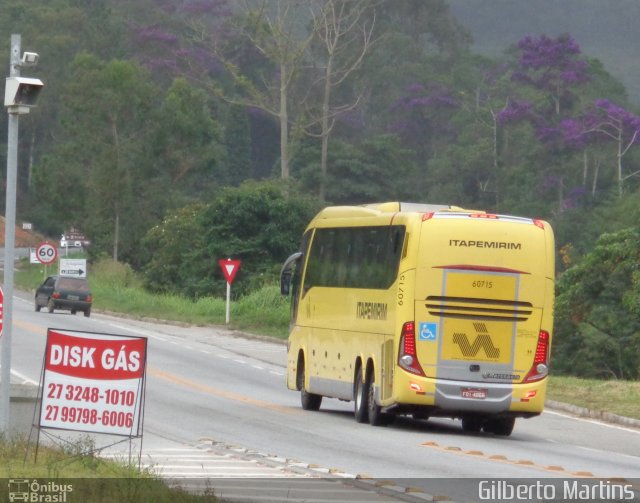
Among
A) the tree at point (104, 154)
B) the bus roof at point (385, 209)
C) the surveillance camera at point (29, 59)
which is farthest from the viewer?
the tree at point (104, 154)

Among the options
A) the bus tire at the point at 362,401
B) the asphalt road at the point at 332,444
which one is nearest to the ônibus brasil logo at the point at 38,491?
the asphalt road at the point at 332,444

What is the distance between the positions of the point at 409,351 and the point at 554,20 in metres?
135

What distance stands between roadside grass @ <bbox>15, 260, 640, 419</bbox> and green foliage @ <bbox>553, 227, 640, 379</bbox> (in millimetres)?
4462

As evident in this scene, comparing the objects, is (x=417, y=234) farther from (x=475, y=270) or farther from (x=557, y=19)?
(x=557, y=19)

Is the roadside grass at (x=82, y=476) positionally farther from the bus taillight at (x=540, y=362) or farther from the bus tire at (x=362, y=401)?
the bus taillight at (x=540, y=362)

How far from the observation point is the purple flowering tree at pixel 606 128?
2879 inches

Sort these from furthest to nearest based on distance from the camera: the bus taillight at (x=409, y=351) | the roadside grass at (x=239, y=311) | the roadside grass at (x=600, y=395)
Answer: the roadside grass at (x=239, y=311) → the roadside grass at (x=600, y=395) → the bus taillight at (x=409, y=351)

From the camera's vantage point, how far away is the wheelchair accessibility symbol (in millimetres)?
20781

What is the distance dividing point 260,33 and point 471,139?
22.9 meters

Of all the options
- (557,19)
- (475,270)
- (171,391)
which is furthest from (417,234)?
(557,19)

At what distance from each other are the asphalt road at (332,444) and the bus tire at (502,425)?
0.47 feet

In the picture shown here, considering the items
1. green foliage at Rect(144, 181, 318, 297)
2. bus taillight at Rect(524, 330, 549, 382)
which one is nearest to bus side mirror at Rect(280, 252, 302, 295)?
bus taillight at Rect(524, 330, 549, 382)

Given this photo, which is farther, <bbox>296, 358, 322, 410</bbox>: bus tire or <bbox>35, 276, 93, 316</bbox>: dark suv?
<bbox>35, 276, 93, 316</bbox>: dark suv

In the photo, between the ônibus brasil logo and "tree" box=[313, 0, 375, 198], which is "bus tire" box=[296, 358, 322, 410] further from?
"tree" box=[313, 0, 375, 198]
